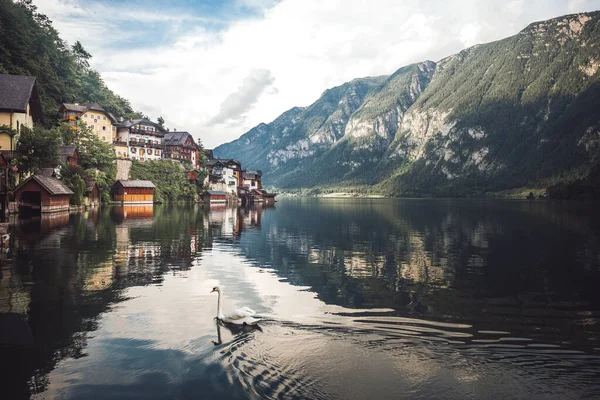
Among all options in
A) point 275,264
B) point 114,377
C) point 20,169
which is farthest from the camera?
point 20,169

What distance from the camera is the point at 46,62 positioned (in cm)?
9138

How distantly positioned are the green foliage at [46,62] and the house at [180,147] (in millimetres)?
19913

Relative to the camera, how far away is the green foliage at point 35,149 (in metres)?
56.8

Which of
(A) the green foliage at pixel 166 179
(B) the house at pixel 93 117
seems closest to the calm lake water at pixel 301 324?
(B) the house at pixel 93 117

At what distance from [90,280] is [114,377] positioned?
11.3 meters

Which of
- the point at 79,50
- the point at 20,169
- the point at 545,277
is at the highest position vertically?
the point at 79,50

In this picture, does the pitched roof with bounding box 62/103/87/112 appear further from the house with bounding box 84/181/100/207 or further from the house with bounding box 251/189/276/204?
the house with bounding box 251/189/276/204

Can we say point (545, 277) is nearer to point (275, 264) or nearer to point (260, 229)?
point (275, 264)

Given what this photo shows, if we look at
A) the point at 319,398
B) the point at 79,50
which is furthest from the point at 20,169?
the point at 79,50

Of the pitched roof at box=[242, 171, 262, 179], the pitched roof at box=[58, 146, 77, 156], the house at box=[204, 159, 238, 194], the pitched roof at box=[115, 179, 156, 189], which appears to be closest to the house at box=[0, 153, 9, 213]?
the pitched roof at box=[58, 146, 77, 156]

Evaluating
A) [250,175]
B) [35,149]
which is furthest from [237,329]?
[250,175]

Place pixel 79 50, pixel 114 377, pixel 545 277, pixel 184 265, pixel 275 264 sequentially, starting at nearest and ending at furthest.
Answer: pixel 114 377
pixel 545 277
pixel 184 265
pixel 275 264
pixel 79 50

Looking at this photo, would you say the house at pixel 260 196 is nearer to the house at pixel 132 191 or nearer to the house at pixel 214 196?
the house at pixel 214 196

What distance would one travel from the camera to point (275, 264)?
2670cm
